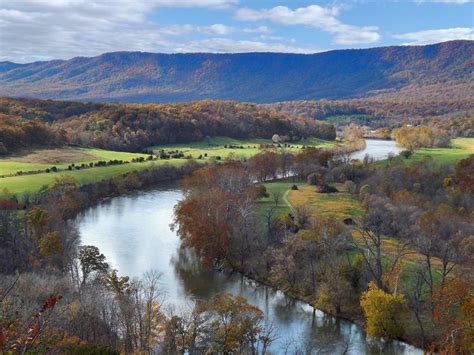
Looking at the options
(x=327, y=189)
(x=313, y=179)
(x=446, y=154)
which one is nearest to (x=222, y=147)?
(x=313, y=179)

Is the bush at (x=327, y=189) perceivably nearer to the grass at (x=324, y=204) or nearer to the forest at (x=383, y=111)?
the grass at (x=324, y=204)

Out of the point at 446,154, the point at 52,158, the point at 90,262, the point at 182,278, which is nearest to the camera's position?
the point at 90,262

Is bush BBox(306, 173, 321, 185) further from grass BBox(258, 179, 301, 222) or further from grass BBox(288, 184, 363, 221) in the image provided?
grass BBox(258, 179, 301, 222)

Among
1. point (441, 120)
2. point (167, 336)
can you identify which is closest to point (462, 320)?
point (167, 336)

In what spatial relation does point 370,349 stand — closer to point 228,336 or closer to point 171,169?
point 228,336

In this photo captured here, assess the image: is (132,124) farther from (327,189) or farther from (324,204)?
(324,204)
